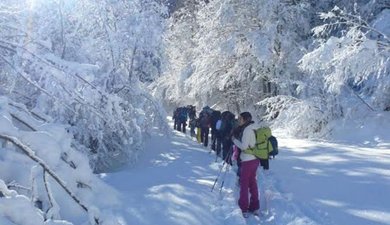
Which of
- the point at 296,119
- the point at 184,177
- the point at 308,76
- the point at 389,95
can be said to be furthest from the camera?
the point at 308,76

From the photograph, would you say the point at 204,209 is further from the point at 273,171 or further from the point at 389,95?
the point at 389,95

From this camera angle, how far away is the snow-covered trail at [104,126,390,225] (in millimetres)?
7559

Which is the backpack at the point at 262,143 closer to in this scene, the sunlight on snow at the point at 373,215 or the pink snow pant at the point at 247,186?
the pink snow pant at the point at 247,186

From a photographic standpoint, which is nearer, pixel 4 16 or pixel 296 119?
pixel 4 16

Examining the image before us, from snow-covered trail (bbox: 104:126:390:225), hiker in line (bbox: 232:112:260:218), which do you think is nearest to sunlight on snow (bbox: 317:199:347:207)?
snow-covered trail (bbox: 104:126:390:225)

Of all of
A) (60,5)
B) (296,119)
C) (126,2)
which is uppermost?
(126,2)

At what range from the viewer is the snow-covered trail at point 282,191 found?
7.56 m

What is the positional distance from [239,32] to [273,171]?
50.1ft

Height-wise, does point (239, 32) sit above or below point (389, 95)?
above

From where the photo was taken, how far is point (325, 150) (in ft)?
49.2

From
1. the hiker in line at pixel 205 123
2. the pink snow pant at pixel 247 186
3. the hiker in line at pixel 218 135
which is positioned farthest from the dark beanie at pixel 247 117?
the hiker in line at pixel 205 123

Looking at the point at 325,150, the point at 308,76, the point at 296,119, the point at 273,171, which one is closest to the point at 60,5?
the point at 273,171

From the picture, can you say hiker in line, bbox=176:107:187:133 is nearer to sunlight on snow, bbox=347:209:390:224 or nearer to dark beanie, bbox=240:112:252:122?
dark beanie, bbox=240:112:252:122

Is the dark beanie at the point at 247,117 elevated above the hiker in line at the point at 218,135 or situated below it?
above
